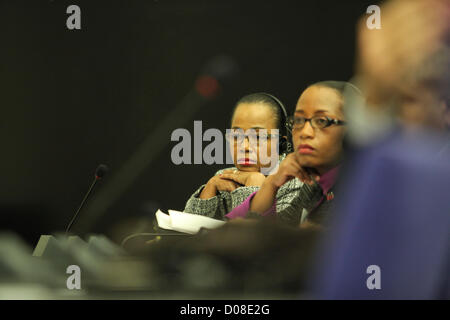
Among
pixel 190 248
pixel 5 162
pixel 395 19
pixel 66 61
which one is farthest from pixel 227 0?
pixel 190 248

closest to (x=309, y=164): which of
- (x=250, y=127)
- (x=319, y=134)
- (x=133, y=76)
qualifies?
(x=319, y=134)

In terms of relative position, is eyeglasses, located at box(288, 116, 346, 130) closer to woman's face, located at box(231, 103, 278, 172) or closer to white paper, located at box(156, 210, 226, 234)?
woman's face, located at box(231, 103, 278, 172)

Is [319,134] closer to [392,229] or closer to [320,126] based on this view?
[320,126]

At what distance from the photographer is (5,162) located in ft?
6.63

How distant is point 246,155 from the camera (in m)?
2.36

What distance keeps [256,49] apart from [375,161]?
1.76 m

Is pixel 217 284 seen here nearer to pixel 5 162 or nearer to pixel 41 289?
pixel 41 289

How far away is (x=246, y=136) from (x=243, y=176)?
167mm

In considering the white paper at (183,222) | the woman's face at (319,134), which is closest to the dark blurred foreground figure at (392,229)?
the white paper at (183,222)

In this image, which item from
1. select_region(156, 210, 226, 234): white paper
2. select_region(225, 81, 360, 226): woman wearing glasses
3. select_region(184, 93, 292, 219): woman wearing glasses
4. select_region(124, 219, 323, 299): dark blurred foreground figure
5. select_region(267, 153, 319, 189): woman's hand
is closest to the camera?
select_region(124, 219, 323, 299): dark blurred foreground figure

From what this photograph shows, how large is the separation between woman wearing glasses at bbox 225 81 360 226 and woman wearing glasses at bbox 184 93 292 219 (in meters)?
0.08

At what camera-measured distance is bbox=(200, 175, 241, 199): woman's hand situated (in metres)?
2.27

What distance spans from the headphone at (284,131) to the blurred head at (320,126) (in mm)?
46

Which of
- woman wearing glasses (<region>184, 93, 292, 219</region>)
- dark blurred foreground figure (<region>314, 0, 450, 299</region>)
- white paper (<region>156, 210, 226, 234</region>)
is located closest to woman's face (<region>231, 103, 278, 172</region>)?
woman wearing glasses (<region>184, 93, 292, 219</region>)
